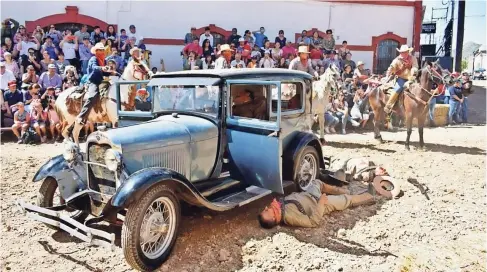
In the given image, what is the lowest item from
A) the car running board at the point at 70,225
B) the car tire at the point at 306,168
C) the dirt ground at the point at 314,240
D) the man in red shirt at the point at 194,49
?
the dirt ground at the point at 314,240

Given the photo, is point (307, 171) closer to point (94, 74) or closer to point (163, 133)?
point (163, 133)

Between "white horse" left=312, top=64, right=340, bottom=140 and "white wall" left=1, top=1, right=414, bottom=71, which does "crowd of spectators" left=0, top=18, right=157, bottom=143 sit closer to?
"white wall" left=1, top=1, right=414, bottom=71

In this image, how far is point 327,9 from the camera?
59.9 feet

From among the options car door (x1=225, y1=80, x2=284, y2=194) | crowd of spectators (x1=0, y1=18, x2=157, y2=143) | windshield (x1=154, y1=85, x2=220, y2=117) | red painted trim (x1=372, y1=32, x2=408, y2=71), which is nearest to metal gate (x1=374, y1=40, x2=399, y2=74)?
red painted trim (x1=372, y1=32, x2=408, y2=71)

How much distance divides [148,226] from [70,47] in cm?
1070

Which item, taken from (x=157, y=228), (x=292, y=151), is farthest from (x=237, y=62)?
(x=157, y=228)

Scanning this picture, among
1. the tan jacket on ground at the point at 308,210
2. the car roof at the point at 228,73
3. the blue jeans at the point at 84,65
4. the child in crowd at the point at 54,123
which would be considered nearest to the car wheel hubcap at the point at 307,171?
the tan jacket on ground at the point at 308,210

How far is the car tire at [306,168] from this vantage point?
591cm

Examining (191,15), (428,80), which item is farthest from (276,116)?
(191,15)

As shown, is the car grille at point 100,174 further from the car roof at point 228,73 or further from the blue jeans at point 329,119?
the blue jeans at point 329,119

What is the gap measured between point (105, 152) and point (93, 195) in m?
0.55

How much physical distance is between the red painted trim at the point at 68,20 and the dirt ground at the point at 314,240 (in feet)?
31.0

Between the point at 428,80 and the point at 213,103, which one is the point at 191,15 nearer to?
the point at 428,80

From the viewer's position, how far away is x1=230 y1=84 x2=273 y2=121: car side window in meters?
5.55
